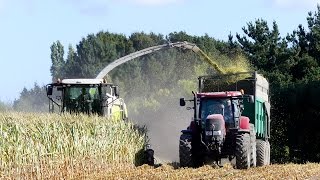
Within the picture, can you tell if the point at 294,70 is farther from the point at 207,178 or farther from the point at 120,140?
the point at 207,178

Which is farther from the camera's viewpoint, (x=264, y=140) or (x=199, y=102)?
(x=264, y=140)

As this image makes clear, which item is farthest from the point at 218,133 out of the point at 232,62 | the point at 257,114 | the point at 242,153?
the point at 232,62

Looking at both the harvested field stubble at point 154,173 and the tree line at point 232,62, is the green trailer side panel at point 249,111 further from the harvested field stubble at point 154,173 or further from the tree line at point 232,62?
the tree line at point 232,62

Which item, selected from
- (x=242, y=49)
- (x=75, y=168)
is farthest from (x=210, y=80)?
(x=242, y=49)

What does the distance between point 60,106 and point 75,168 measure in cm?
506

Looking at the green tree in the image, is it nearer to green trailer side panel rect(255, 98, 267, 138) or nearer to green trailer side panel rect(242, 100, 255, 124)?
green trailer side panel rect(255, 98, 267, 138)

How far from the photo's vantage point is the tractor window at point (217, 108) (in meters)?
19.0

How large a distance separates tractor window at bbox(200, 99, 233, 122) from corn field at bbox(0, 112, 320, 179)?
4.62 ft

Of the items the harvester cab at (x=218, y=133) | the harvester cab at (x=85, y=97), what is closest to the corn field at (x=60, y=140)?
the harvester cab at (x=85, y=97)

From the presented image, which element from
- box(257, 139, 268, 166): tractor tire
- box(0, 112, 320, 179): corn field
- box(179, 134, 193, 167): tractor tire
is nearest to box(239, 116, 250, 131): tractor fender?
box(0, 112, 320, 179): corn field

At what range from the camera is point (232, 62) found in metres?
29.0

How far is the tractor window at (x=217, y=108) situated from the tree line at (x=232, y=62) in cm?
620

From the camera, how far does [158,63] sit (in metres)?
69.1

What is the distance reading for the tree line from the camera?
34.7 m
